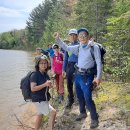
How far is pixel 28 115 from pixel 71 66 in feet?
7.66

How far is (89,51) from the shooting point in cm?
701

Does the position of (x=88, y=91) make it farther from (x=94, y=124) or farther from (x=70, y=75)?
(x=70, y=75)

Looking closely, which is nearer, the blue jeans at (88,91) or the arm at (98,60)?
the arm at (98,60)

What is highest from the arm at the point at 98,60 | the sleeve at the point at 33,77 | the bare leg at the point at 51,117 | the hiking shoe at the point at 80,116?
the arm at the point at 98,60

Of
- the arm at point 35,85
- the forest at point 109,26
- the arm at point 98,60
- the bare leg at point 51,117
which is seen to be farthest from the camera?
the forest at point 109,26

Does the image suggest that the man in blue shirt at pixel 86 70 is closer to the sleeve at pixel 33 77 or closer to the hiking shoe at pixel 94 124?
the hiking shoe at pixel 94 124

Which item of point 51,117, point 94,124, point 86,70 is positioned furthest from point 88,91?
point 51,117

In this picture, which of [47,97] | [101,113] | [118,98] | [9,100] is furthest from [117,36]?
[9,100]

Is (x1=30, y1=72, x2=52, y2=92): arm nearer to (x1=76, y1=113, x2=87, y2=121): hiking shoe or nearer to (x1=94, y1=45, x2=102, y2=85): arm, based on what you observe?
(x1=94, y1=45, x2=102, y2=85): arm

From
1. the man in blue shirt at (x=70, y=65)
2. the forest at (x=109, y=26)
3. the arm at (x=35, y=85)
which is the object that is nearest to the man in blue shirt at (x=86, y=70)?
the arm at (x=35, y=85)

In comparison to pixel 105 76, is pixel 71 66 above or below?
above

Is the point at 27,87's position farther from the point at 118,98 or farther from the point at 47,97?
the point at 118,98

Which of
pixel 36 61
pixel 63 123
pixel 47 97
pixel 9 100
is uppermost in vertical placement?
pixel 36 61

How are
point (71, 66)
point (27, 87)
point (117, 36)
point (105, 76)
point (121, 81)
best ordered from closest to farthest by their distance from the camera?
1. point (27, 87)
2. point (71, 66)
3. point (117, 36)
4. point (121, 81)
5. point (105, 76)
